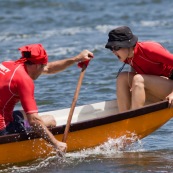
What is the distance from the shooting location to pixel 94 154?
9297 millimetres

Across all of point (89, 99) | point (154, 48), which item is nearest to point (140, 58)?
point (154, 48)

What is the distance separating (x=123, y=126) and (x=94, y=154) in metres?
0.52

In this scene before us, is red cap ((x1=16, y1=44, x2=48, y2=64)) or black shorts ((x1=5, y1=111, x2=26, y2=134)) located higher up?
red cap ((x1=16, y1=44, x2=48, y2=64))

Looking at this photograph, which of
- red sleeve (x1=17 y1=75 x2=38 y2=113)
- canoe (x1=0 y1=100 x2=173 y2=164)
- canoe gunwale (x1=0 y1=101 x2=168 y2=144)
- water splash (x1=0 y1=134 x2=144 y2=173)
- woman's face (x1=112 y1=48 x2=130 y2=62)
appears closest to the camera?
red sleeve (x1=17 y1=75 x2=38 y2=113)

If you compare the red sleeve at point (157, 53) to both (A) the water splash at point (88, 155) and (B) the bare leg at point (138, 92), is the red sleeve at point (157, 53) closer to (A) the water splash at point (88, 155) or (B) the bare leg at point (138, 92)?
(B) the bare leg at point (138, 92)

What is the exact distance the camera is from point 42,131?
8.33 metres

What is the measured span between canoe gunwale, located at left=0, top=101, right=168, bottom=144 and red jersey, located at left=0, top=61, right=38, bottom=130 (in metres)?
0.24

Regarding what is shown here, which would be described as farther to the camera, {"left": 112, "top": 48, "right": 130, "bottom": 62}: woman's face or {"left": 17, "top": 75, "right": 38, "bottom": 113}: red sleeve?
{"left": 112, "top": 48, "right": 130, "bottom": 62}: woman's face

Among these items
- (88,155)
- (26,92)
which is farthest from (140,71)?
(26,92)

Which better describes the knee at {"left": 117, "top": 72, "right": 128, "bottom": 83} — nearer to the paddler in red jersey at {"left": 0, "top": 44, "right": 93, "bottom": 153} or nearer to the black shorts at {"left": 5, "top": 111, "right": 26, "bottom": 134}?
the paddler in red jersey at {"left": 0, "top": 44, "right": 93, "bottom": 153}

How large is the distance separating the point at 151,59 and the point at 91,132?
1144 mm

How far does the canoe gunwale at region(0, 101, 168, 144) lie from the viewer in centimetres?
834

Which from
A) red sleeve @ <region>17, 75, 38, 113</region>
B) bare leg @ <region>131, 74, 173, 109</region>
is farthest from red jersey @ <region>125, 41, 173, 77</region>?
red sleeve @ <region>17, 75, 38, 113</region>

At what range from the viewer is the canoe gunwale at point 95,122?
8.34m
